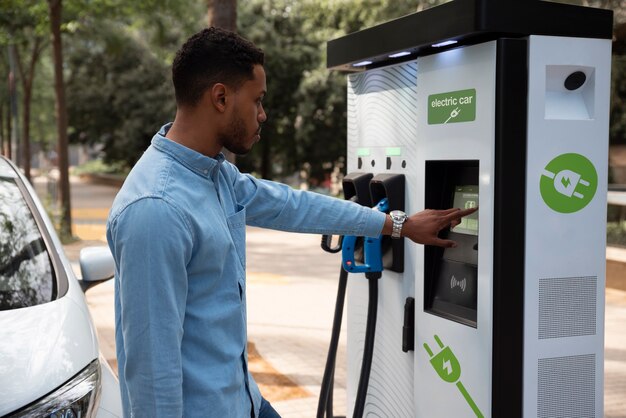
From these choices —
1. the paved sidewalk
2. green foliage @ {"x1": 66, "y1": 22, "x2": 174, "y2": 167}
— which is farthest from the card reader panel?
green foliage @ {"x1": 66, "y1": 22, "x2": 174, "y2": 167}

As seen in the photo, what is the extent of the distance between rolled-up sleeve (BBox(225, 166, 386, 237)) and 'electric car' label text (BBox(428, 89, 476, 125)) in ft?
1.56

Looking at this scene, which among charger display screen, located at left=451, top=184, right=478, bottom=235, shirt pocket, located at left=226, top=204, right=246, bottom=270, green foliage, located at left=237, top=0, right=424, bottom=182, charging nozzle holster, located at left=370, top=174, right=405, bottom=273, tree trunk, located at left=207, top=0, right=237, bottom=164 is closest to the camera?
shirt pocket, located at left=226, top=204, right=246, bottom=270

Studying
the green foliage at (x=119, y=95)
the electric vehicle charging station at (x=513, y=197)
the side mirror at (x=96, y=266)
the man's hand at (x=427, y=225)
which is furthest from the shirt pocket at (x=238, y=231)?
the green foliage at (x=119, y=95)

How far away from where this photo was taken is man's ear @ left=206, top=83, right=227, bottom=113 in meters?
2.15

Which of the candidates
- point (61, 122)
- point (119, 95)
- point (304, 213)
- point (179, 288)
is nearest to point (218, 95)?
point (179, 288)

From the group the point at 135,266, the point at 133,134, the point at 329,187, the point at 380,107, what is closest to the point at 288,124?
the point at 329,187

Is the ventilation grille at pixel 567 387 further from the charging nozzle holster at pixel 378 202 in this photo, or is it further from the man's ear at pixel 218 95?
the man's ear at pixel 218 95

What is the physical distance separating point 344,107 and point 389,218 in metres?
19.5

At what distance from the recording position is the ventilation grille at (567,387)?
115 inches

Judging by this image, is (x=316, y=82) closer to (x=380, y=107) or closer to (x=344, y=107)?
(x=344, y=107)

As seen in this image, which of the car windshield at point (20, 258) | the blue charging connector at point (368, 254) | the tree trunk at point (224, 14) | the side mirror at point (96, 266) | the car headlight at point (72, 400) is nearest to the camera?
the car headlight at point (72, 400)

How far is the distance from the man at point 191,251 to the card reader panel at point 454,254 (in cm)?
101

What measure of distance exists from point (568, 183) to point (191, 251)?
1466mm

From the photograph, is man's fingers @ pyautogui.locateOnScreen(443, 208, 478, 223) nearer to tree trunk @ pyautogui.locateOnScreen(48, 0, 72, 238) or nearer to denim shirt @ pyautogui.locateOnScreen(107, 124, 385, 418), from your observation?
denim shirt @ pyautogui.locateOnScreen(107, 124, 385, 418)
